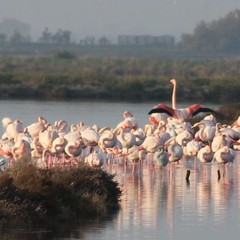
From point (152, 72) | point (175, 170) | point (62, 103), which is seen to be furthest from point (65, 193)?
point (152, 72)

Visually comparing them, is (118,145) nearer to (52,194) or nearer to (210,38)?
(52,194)

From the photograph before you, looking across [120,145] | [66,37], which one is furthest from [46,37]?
[120,145]

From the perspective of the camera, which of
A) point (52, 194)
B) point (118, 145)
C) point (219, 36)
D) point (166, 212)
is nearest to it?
point (52, 194)

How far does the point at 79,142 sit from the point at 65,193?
19.0ft

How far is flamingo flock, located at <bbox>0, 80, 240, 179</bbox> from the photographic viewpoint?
23.6 metres

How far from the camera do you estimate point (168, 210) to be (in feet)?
62.5

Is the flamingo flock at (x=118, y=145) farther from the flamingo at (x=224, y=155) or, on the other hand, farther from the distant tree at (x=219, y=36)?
the distant tree at (x=219, y=36)

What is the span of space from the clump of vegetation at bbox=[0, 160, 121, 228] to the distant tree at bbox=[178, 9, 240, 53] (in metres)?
151

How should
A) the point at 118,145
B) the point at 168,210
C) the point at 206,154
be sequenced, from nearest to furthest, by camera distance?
the point at 168,210 → the point at 206,154 → the point at 118,145

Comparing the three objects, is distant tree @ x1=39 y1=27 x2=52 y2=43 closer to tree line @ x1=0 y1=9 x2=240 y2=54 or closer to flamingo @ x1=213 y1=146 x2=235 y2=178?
tree line @ x1=0 y1=9 x2=240 y2=54

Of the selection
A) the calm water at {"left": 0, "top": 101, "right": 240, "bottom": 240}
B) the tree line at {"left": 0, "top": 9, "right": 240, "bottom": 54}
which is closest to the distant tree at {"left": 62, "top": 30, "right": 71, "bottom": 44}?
the tree line at {"left": 0, "top": 9, "right": 240, "bottom": 54}

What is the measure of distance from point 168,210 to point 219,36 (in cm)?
15452

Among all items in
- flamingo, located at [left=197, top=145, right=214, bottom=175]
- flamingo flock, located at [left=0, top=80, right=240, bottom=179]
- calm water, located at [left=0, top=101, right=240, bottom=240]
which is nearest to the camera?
calm water, located at [left=0, top=101, right=240, bottom=240]

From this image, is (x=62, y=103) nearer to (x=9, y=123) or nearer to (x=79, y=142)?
(x=9, y=123)
